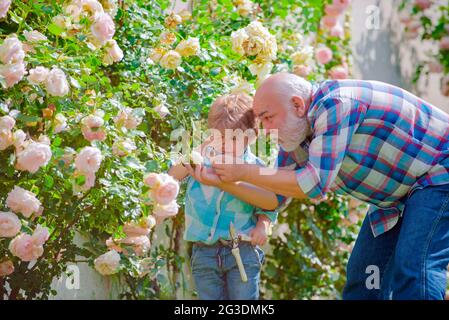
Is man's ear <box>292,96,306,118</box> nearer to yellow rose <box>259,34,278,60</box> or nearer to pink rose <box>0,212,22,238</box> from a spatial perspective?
yellow rose <box>259,34,278,60</box>

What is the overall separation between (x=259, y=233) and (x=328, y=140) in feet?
1.91

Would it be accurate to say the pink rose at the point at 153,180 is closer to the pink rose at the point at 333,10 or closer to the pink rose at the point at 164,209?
the pink rose at the point at 164,209

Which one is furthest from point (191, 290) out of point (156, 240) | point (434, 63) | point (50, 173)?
point (434, 63)

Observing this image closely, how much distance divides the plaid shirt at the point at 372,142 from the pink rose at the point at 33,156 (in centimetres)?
78

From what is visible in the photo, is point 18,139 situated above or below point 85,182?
above

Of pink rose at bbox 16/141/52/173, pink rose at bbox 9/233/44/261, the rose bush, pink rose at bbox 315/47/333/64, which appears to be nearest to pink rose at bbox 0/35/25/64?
the rose bush

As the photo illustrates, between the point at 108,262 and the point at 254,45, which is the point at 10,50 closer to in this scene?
the point at 108,262

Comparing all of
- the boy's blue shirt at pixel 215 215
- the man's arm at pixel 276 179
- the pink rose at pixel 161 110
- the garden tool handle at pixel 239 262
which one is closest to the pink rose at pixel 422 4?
the pink rose at pixel 161 110

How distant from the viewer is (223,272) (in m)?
3.17

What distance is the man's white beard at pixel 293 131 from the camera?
2768mm

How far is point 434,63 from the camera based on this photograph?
6648 millimetres

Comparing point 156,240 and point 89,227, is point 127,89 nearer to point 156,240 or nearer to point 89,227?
point 89,227

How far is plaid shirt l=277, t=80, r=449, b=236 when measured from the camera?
2676 millimetres

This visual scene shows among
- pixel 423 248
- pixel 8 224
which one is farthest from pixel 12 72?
pixel 423 248
